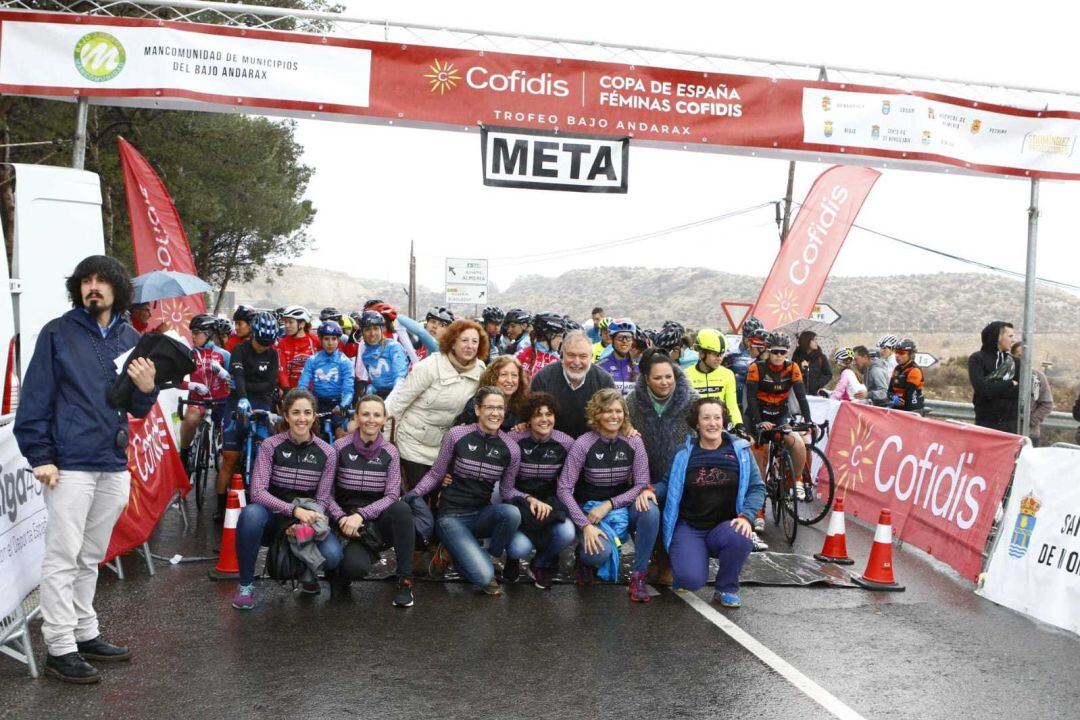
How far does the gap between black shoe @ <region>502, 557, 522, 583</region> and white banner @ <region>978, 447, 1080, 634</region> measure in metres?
3.43

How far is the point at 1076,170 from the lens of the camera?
11.8m

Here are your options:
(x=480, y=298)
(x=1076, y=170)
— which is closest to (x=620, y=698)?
(x=1076, y=170)

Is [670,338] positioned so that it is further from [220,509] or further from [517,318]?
[517,318]

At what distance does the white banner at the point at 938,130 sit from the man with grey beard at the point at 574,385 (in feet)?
16.4

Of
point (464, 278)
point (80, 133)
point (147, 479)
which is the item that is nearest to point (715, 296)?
point (464, 278)

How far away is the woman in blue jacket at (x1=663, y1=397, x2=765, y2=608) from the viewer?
6773mm

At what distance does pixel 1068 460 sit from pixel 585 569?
3495 millimetres

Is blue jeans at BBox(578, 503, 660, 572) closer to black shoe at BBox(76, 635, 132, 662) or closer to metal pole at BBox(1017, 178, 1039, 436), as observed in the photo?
black shoe at BBox(76, 635, 132, 662)

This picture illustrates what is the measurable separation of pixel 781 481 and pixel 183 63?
7.12 m

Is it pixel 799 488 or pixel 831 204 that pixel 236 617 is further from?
pixel 831 204

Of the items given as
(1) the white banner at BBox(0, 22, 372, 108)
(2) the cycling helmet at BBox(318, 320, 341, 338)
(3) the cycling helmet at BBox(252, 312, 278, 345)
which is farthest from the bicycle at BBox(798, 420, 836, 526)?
(1) the white banner at BBox(0, 22, 372, 108)

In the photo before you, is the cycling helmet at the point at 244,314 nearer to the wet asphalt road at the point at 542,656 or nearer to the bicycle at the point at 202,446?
the bicycle at the point at 202,446

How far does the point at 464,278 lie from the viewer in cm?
3039

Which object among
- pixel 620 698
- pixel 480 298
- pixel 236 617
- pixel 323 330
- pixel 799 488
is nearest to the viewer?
pixel 620 698
